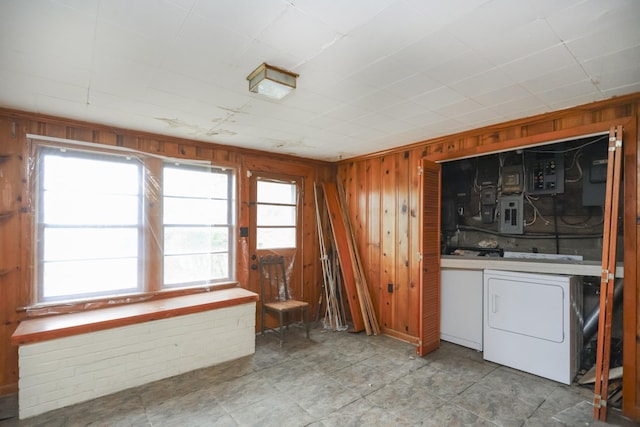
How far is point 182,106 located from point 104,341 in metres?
2.08

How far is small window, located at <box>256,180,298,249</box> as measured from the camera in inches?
167

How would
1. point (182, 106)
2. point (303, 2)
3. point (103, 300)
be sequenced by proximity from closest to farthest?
1. point (303, 2)
2. point (182, 106)
3. point (103, 300)

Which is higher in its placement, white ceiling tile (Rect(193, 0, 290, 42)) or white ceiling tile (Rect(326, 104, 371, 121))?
white ceiling tile (Rect(193, 0, 290, 42))

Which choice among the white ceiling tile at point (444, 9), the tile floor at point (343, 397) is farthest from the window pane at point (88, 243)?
the white ceiling tile at point (444, 9)

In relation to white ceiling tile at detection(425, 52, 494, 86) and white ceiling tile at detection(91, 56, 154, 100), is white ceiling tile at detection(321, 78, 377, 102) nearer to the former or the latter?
white ceiling tile at detection(425, 52, 494, 86)

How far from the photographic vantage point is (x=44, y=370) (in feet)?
8.04

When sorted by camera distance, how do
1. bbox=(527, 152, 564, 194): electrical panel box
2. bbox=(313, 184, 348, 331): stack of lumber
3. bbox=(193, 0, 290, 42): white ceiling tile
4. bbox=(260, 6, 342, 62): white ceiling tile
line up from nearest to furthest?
bbox=(193, 0, 290, 42): white ceiling tile, bbox=(260, 6, 342, 62): white ceiling tile, bbox=(527, 152, 564, 194): electrical panel box, bbox=(313, 184, 348, 331): stack of lumber

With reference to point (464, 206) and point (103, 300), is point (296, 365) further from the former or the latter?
point (464, 206)

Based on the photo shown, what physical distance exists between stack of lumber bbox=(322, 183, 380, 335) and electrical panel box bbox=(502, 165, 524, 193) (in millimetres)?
2062

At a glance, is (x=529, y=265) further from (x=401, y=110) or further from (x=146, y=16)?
(x=146, y=16)

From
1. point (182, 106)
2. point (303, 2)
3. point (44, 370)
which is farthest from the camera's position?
point (182, 106)

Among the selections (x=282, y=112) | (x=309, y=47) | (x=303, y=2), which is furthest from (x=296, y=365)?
(x=303, y=2)

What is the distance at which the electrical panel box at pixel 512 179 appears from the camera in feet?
12.3

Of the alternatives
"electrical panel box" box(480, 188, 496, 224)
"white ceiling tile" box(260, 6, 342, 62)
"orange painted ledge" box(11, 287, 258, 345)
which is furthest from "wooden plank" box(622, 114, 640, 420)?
"orange painted ledge" box(11, 287, 258, 345)
